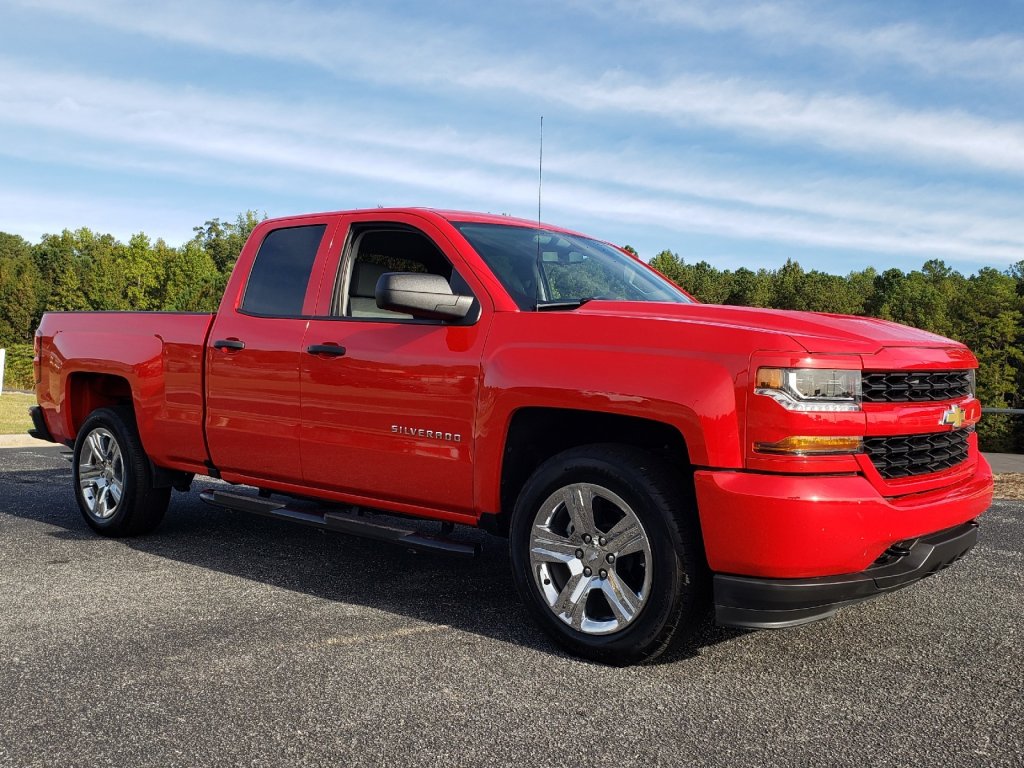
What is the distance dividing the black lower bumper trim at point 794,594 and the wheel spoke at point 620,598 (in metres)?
0.34

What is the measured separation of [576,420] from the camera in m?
4.27

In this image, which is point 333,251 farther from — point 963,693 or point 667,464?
point 963,693

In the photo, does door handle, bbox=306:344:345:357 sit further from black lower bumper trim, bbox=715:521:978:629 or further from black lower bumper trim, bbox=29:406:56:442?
black lower bumper trim, bbox=29:406:56:442

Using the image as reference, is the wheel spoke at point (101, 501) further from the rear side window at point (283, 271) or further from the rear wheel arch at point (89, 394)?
the rear side window at point (283, 271)

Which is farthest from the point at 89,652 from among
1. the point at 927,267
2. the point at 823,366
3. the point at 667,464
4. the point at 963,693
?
the point at 927,267

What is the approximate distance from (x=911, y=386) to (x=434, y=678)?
7.11ft

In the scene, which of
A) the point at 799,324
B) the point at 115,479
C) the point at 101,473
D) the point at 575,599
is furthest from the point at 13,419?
the point at 799,324

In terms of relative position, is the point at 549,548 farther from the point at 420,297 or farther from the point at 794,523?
the point at 420,297

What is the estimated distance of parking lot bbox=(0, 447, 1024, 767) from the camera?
9.94 feet

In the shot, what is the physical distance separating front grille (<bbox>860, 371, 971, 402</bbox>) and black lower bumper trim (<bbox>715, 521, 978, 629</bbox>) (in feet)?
1.93

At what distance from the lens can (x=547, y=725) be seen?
3.20 metres

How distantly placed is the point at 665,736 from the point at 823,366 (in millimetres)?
1411

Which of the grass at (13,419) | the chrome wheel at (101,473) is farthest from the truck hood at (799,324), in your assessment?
the grass at (13,419)

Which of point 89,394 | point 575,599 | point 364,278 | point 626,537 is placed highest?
point 364,278
